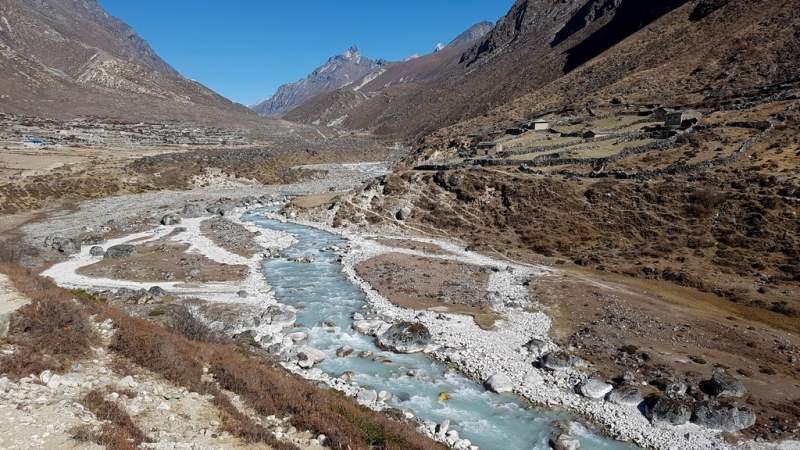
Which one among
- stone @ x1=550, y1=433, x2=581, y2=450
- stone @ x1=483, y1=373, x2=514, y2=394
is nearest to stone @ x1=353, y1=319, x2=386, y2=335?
stone @ x1=483, y1=373, x2=514, y2=394

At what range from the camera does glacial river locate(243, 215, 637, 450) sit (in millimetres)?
17359

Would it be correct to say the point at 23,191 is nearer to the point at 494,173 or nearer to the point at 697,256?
the point at 494,173

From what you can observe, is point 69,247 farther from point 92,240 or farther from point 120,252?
point 120,252

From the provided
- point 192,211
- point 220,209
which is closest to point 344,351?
point 192,211

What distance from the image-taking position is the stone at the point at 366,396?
61.9 ft

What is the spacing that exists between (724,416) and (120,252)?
42587 millimetres

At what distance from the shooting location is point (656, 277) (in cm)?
3275

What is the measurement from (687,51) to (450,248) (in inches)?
3036

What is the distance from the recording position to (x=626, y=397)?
19047 millimetres

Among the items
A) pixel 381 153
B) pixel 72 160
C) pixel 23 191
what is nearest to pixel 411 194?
pixel 23 191

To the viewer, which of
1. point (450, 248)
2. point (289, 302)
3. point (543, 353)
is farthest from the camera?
point (450, 248)

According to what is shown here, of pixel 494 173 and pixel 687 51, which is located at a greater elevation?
pixel 687 51

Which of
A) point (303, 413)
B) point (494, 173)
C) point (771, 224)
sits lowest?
point (303, 413)

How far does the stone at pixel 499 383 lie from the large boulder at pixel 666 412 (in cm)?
536
